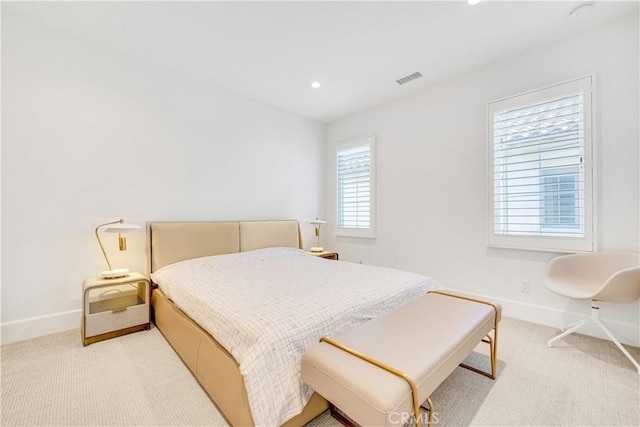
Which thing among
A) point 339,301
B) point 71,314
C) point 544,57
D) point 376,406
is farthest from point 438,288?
point 71,314

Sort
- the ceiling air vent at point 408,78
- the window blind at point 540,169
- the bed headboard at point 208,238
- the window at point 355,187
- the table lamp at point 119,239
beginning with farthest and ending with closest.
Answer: the window at point 355,187 → the ceiling air vent at point 408,78 → the bed headboard at point 208,238 → the window blind at point 540,169 → the table lamp at point 119,239

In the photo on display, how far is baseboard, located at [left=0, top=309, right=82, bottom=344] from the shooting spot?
2.21m

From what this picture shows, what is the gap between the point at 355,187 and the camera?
4.35 meters

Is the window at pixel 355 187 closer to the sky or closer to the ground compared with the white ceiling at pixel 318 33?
closer to the ground

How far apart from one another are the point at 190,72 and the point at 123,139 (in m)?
1.06

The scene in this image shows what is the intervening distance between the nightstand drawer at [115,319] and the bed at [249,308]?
0.13m

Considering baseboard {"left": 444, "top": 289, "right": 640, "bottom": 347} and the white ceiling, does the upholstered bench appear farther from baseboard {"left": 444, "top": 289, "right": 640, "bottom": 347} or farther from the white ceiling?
the white ceiling

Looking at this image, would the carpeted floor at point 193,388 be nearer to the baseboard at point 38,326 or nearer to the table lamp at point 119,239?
the baseboard at point 38,326

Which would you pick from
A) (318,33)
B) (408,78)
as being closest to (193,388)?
(318,33)

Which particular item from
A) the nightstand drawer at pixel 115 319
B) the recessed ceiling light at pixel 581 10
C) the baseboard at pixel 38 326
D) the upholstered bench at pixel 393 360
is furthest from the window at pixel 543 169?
the baseboard at pixel 38 326

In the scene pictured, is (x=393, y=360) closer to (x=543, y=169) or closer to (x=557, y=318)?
(x=557, y=318)

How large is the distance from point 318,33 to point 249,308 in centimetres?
238

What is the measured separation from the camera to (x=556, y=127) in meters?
2.52

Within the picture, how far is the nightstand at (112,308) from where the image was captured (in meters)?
2.20
